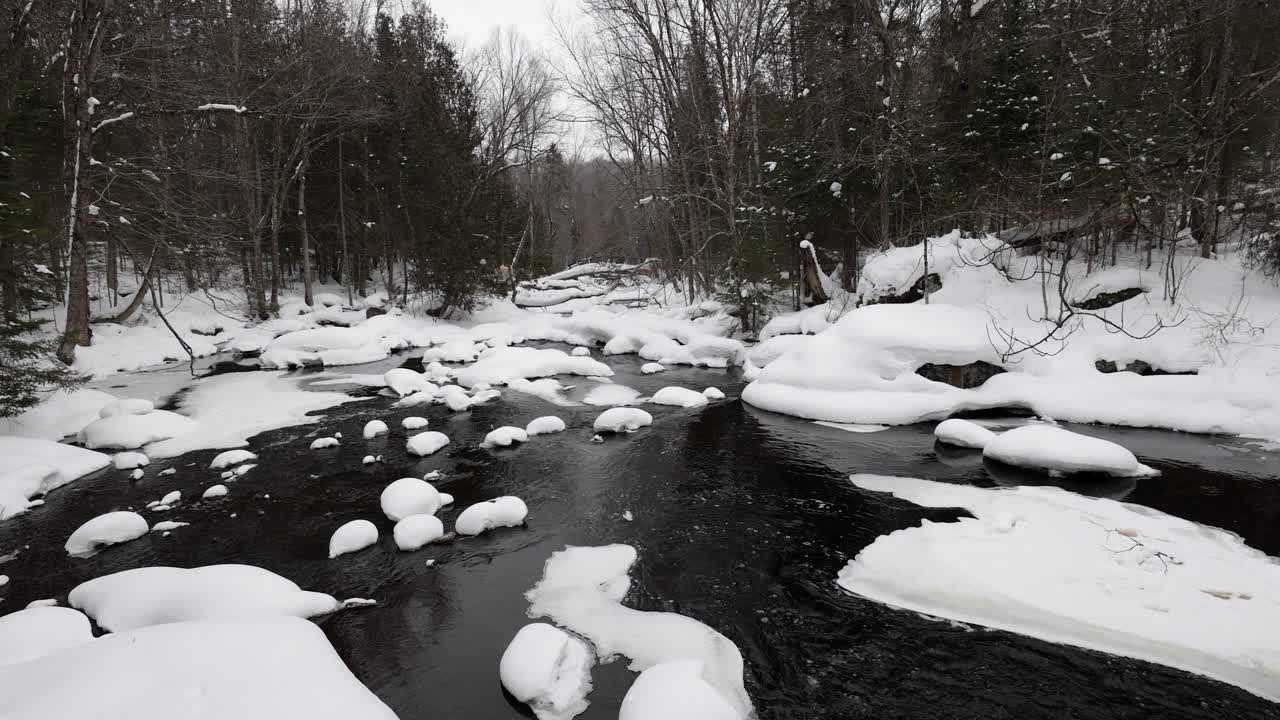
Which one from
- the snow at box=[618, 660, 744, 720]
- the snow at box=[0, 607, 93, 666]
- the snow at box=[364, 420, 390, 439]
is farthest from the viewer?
the snow at box=[364, 420, 390, 439]

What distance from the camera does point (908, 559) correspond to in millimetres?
5273

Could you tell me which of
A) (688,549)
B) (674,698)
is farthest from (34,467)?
(674,698)

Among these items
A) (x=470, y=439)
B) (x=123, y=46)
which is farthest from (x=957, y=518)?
(x=123, y=46)

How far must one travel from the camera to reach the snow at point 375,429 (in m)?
9.12

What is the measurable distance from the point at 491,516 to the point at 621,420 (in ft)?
12.1

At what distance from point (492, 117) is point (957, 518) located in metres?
29.2

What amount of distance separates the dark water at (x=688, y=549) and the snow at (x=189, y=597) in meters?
0.41

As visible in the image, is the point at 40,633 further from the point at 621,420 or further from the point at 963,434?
the point at 963,434

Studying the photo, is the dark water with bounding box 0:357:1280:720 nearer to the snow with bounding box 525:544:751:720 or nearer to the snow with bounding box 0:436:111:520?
the snow with bounding box 525:544:751:720

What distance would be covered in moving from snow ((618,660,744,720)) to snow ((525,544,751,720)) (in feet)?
0.22

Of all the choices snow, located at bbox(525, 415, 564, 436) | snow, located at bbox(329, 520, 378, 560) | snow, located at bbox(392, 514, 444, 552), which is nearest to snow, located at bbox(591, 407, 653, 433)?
snow, located at bbox(525, 415, 564, 436)

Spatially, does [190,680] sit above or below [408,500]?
above

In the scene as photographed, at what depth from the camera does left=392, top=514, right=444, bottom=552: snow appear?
221 inches

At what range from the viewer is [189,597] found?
4324 mm
